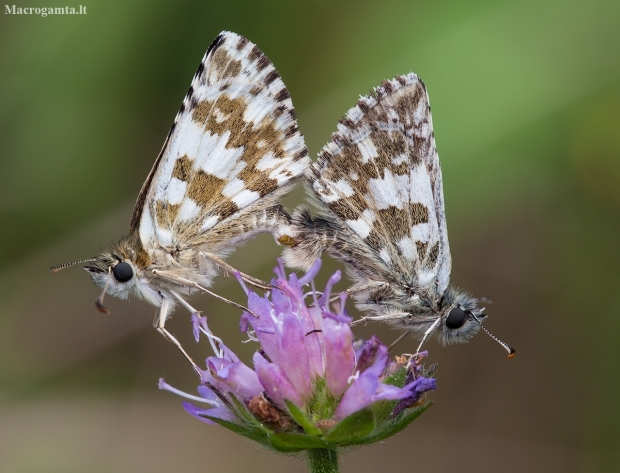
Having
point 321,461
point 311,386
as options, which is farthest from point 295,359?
point 321,461

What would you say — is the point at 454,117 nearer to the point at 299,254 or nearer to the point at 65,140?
the point at 299,254

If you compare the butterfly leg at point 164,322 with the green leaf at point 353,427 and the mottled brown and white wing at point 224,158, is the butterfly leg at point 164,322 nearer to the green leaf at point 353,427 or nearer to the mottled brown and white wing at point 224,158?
the mottled brown and white wing at point 224,158

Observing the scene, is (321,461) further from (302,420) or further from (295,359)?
(295,359)

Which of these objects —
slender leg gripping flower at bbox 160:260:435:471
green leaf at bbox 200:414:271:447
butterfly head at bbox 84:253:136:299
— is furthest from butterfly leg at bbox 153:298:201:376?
green leaf at bbox 200:414:271:447

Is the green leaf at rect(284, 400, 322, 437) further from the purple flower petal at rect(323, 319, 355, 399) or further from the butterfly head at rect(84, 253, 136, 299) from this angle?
Answer: the butterfly head at rect(84, 253, 136, 299)

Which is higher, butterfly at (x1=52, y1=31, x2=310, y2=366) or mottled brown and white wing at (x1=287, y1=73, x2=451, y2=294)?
butterfly at (x1=52, y1=31, x2=310, y2=366)

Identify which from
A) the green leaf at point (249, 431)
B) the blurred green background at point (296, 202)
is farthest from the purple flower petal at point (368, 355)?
the blurred green background at point (296, 202)

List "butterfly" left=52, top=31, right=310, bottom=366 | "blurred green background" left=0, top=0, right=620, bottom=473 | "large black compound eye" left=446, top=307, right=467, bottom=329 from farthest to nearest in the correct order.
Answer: "blurred green background" left=0, top=0, right=620, bottom=473 < "butterfly" left=52, top=31, right=310, bottom=366 < "large black compound eye" left=446, top=307, right=467, bottom=329

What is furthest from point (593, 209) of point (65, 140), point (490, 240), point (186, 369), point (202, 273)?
point (65, 140)
